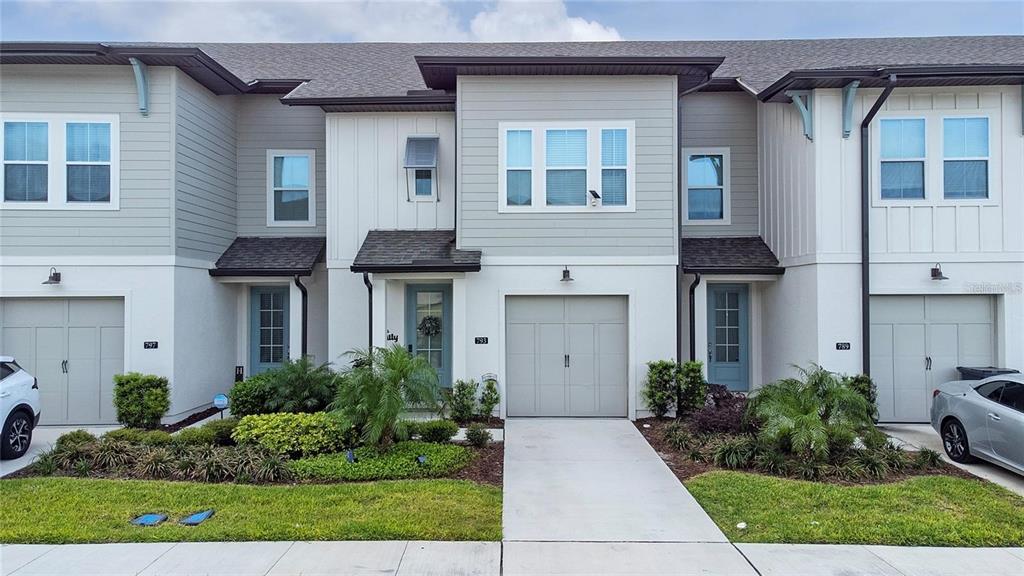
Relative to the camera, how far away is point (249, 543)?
5.55 m

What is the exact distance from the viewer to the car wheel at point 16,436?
330 inches

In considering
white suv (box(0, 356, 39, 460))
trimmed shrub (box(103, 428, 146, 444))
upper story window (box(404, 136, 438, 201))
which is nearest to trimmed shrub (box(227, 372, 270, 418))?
trimmed shrub (box(103, 428, 146, 444))

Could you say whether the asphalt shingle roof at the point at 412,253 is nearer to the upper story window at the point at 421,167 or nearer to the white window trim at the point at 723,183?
the upper story window at the point at 421,167

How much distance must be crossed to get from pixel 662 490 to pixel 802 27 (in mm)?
14556

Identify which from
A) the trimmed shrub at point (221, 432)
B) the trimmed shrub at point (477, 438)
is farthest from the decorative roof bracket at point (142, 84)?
the trimmed shrub at point (477, 438)

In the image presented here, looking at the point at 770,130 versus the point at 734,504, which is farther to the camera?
the point at 770,130

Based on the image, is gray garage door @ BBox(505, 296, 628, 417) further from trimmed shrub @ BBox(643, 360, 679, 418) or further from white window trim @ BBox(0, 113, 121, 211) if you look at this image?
white window trim @ BBox(0, 113, 121, 211)

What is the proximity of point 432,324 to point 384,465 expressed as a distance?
4479 mm

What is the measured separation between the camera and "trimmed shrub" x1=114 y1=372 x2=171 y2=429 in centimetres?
1004

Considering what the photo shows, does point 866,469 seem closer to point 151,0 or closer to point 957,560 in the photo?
point 957,560

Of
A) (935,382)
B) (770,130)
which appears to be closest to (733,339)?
(935,382)

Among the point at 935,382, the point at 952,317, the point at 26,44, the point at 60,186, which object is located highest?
the point at 26,44

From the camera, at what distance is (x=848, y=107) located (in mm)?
10344

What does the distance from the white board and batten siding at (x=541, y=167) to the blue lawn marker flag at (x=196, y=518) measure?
20.1ft
